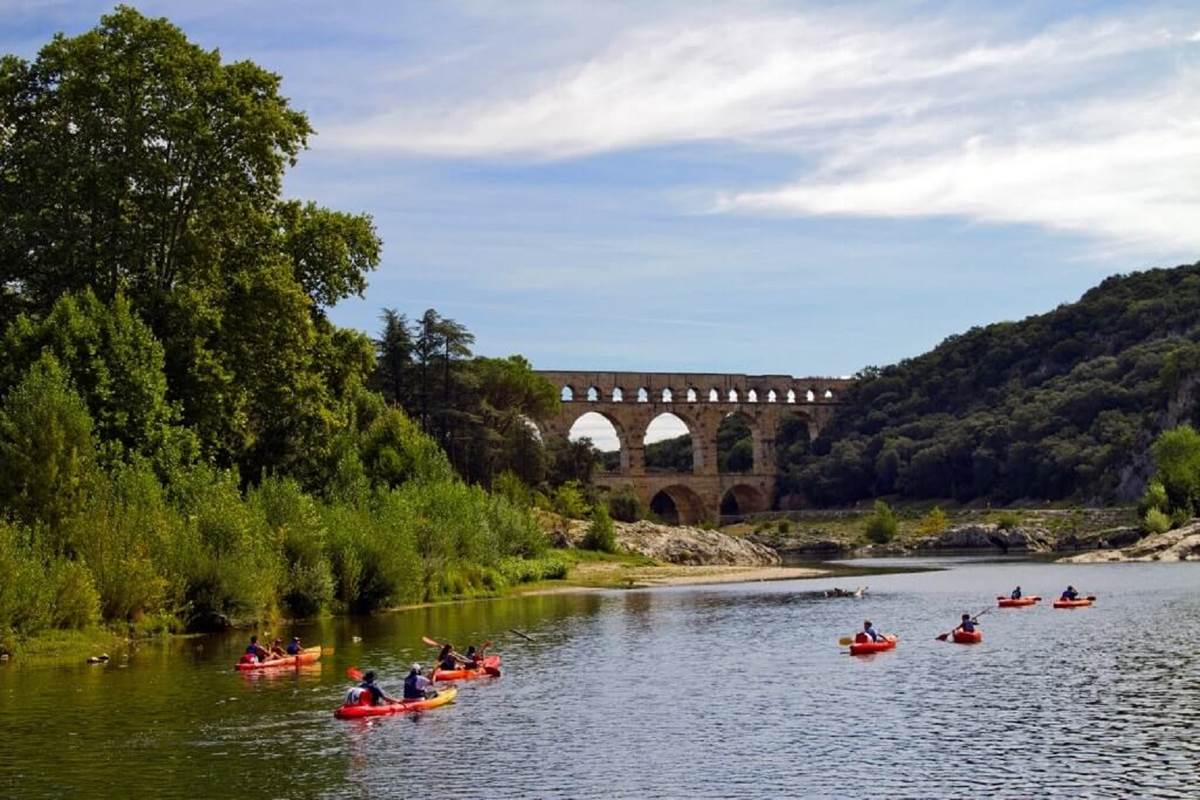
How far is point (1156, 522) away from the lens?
8775 centimetres

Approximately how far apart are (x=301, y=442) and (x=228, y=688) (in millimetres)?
22581

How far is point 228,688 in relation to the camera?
3119cm

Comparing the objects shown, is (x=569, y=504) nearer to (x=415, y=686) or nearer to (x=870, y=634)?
(x=870, y=634)

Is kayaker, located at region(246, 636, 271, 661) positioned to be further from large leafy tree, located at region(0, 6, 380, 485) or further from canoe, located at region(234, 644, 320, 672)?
large leafy tree, located at region(0, 6, 380, 485)

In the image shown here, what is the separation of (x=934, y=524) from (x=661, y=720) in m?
92.8

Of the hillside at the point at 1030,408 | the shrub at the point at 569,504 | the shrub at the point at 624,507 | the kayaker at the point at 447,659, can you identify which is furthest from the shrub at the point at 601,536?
the hillside at the point at 1030,408

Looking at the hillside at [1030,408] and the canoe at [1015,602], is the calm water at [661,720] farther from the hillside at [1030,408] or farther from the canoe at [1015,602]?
the hillside at [1030,408]

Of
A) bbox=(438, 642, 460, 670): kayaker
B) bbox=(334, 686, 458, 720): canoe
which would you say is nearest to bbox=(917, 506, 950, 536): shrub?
bbox=(438, 642, 460, 670): kayaker

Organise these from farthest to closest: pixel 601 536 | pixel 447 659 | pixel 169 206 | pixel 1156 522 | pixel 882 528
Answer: pixel 882 528
pixel 1156 522
pixel 601 536
pixel 169 206
pixel 447 659

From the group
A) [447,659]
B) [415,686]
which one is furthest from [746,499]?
[415,686]

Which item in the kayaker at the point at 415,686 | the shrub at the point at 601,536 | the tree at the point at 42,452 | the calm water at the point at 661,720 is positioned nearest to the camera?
the calm water at the point at 661,720

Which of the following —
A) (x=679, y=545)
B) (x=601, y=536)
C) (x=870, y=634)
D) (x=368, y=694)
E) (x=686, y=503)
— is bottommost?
(x=368, y=694)

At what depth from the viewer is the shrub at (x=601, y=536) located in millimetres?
81500

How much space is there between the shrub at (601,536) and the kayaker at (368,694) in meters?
53.0
